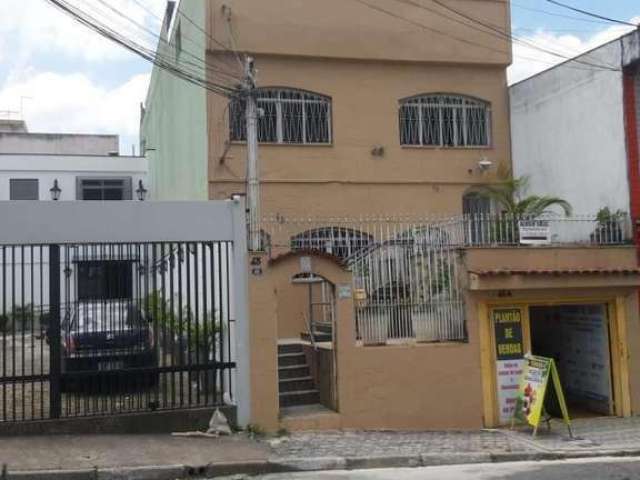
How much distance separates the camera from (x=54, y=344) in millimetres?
10000

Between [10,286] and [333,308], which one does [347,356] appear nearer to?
[333,308]

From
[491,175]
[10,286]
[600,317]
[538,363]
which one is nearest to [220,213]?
[10,286]

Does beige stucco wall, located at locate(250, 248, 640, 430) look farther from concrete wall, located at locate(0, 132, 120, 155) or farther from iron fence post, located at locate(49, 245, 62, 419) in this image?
concrete wall, located at locate(0, 132, 120, 155)

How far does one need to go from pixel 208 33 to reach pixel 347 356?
9.14 meters

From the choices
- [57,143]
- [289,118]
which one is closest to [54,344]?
[289,118]

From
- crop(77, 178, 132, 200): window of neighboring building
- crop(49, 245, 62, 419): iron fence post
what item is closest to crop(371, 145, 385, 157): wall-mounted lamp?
crop(49, 245, 62, 419): iron fence post

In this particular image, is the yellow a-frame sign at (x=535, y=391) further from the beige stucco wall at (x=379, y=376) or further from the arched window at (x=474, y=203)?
the arched window at (x=474, y=203)

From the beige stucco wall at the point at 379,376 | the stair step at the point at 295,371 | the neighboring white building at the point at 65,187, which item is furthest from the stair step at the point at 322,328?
the neighboring white building at the point at 65,187

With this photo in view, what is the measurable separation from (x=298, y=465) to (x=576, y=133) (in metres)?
10.7

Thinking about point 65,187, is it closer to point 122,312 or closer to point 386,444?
point 122,312

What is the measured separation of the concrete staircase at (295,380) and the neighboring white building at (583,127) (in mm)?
6945

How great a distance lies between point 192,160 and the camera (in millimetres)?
19609

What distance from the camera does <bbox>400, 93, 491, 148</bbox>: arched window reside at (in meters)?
18.8

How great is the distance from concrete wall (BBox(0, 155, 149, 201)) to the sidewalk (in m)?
26.7
